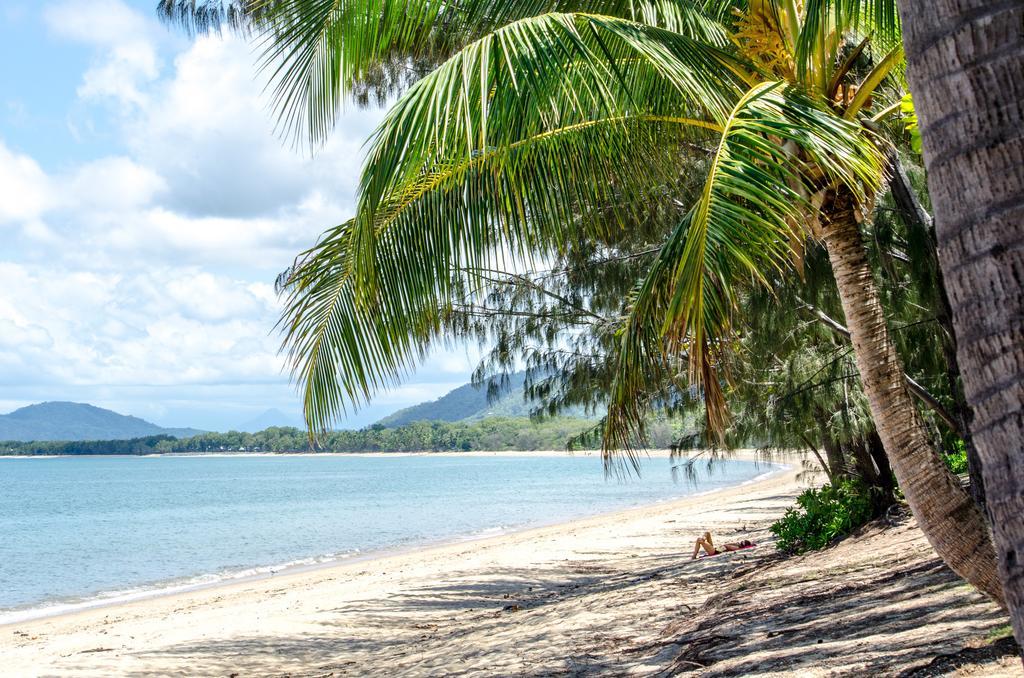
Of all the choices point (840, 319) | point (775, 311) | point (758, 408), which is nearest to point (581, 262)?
point (775, 311)

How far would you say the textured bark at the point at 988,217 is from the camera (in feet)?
5.59

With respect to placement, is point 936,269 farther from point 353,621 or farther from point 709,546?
point 353,621

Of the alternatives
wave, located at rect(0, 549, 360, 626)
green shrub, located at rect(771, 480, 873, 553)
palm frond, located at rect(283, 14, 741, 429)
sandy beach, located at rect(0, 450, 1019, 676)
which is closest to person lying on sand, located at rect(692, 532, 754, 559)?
sandy beach, located at rect(0, 450, 1019, 676)

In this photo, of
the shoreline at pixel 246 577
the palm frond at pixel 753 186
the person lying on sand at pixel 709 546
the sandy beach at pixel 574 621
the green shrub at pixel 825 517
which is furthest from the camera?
the shoreline at pixel 246 577

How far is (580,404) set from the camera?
9688 mm

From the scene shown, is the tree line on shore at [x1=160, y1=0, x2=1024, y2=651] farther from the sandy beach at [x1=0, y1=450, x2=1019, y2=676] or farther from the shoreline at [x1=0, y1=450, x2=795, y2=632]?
the shoreline at [x1=0, y1=450, x2=795, y2=632]

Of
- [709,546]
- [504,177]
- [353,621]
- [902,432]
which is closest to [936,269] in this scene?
[902,432]

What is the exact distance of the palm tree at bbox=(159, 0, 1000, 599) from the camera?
12.4ft

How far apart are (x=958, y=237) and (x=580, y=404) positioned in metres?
7.95

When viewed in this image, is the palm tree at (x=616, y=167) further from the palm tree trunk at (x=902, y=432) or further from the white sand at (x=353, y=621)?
the white sand at (x=353, y=621)

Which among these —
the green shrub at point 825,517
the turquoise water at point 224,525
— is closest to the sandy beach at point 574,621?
the green shrub at point 825,517

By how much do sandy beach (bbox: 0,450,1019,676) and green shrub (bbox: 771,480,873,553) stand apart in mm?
376

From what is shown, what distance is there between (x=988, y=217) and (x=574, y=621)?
7058 mm

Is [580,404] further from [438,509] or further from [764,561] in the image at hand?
[438,509]
